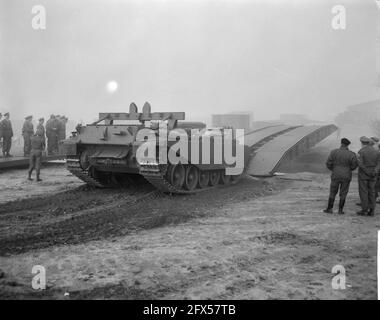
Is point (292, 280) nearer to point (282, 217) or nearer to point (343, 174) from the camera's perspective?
point (282, 217)

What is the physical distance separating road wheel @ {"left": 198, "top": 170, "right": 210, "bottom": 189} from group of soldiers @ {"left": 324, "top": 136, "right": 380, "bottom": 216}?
128 inches

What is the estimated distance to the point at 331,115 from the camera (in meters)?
38.7

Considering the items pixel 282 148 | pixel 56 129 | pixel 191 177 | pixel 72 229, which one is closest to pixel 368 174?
pixel 191 177

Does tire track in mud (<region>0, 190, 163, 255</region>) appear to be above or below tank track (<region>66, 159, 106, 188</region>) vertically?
below

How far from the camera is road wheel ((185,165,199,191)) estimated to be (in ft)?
31.6

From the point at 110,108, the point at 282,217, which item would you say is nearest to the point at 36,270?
the point at 282,217

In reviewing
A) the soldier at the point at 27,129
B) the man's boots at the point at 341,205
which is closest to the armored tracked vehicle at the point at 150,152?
the man's boots at the point at 341,205

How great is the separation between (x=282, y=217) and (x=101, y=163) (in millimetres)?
4103

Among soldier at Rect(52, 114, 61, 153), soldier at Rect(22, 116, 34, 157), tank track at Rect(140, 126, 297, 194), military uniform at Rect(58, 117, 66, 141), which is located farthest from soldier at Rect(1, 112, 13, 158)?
tank track at Rect(140, 126, 297, 194)

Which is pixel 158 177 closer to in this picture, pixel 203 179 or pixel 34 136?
pixel 203 179

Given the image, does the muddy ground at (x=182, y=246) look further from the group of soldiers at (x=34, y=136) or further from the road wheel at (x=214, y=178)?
the group of soldiers at (x=34, y=136)

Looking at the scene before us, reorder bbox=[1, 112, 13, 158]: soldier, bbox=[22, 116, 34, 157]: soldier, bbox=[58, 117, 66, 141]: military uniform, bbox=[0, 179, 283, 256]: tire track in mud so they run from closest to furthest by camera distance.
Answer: bbox=[0, 179, 283, 256]: tire track in mud → bbox=[1, 112, 13, 158]: soldier → bbox=[22, 116, 34, 157]: soldier → bbox=[58, 117, 66, 141]: military uniform

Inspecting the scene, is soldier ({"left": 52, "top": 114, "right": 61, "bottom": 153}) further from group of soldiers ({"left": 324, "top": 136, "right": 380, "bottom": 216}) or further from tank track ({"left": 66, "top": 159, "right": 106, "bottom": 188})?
group of soldiers ({"left": 324, "top": 136, "right": 380, "bottom": 216})

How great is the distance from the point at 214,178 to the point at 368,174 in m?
3.99
